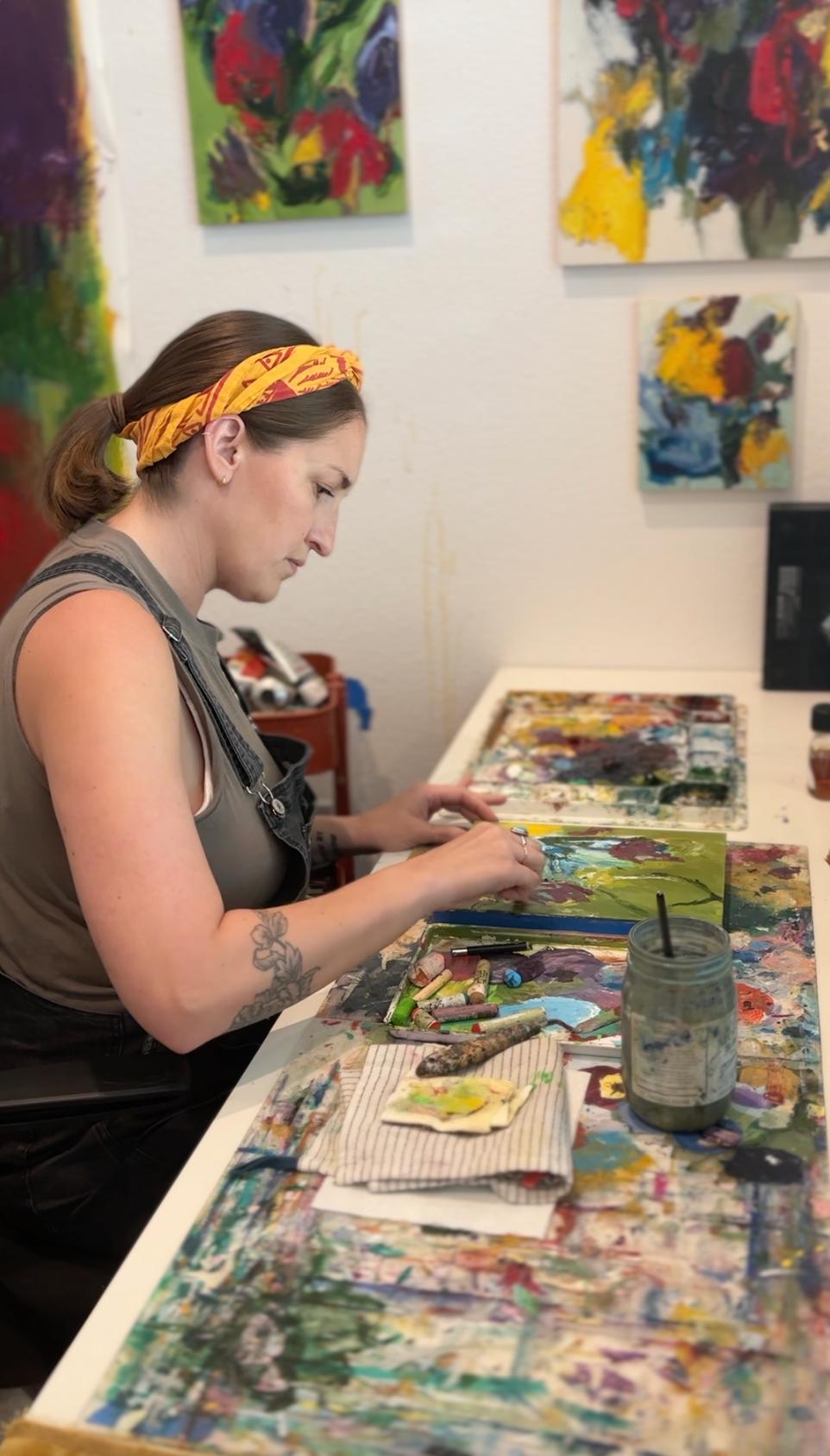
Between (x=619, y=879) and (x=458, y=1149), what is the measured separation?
473mm

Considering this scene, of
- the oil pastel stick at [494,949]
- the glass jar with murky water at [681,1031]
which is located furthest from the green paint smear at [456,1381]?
the oil pastel stick at [494,949]

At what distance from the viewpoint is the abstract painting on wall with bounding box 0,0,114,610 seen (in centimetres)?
204

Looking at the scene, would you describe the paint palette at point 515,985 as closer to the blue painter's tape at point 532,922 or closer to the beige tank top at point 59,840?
the blue painter's tape at point 532,922

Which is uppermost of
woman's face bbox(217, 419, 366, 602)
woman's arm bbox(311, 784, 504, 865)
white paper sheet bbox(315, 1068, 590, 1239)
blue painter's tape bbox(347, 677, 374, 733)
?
woman's face bbox(217, 419, 366, 602)

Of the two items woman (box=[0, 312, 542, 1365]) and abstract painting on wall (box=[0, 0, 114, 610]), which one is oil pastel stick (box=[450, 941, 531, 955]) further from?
abstract painting on wall (box=[0, 0, 114, 610])

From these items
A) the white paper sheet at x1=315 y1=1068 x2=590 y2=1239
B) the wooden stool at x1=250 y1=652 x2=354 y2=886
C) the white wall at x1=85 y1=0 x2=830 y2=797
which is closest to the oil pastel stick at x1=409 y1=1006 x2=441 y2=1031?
the white paper sheet at x1=315 y1=1068 x2=590 y2=1239

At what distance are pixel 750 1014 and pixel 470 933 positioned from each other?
11.1 inches

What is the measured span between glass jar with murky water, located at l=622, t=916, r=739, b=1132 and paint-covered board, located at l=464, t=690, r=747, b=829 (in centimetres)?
59

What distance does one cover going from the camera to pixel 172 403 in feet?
3.74

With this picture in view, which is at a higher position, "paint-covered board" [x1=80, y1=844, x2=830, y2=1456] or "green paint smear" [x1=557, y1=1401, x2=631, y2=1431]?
"green paint smear" [x1=557, y1=1401, x2=631, y2=1431]

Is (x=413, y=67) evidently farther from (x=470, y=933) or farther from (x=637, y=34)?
(x=470, y=933)

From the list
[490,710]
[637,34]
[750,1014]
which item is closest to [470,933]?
[750,1014]

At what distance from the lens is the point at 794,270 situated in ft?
6.13

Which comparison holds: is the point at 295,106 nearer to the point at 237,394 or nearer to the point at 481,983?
the point at 237,394
